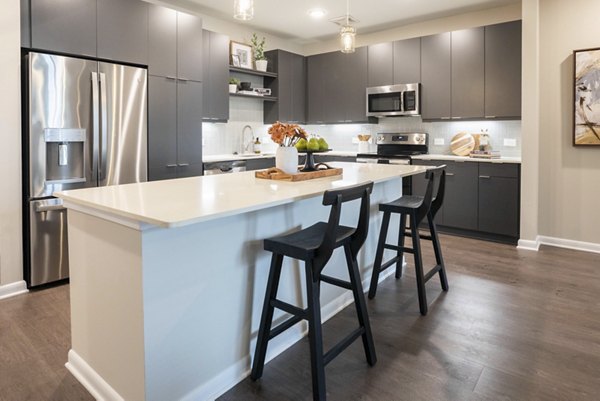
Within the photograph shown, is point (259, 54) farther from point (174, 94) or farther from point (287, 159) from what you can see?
point (287, 159)

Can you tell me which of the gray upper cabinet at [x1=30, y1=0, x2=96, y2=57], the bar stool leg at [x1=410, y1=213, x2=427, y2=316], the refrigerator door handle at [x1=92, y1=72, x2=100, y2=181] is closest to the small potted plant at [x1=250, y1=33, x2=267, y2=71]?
the gray upper cabinet at [x1=30, y1=0, x2=96, y2=57]

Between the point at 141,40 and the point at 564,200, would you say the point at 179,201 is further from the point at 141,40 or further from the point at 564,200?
the point at 564,200

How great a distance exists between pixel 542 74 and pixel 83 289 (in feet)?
15.4

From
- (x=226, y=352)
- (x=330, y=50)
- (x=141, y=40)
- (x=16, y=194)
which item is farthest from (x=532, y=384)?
(x=330, y=50)

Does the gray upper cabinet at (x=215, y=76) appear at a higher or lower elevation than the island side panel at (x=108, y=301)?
higher

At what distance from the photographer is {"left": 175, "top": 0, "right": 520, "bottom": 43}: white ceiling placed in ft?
15.8

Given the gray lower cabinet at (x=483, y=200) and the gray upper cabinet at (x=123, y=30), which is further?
the gray lower cabinet at (x=483, y=200)

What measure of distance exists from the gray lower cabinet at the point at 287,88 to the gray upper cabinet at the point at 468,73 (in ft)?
7.36

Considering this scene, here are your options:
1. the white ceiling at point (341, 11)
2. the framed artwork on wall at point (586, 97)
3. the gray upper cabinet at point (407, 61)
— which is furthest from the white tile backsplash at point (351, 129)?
the white ceiling at point (341, 11)

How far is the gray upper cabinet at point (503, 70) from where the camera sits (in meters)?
4.53

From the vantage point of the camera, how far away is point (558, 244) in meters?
4.54

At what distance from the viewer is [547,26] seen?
4.38 m

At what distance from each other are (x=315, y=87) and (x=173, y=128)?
9.33 feet

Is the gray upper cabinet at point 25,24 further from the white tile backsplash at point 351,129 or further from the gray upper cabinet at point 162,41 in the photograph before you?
the white tile backsplash at point 351,129
